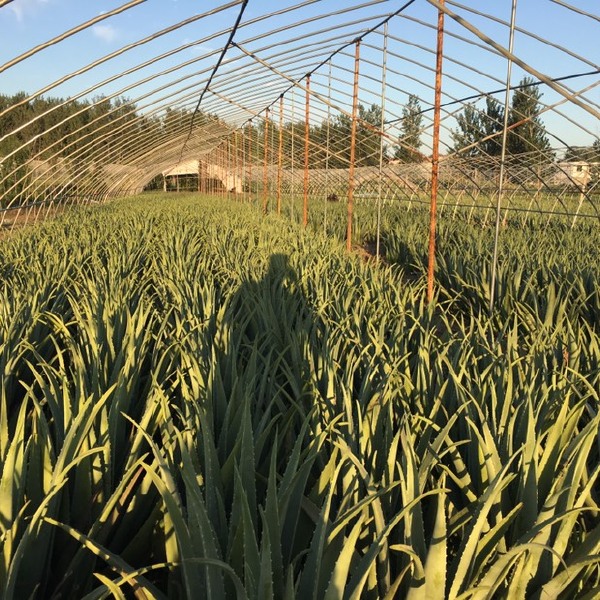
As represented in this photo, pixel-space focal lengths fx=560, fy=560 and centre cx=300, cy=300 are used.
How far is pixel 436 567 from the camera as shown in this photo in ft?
2.66

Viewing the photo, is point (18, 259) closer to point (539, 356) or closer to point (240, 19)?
point (240, 19)

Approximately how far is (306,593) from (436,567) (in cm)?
19

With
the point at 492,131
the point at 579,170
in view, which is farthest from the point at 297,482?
the point at 492,131

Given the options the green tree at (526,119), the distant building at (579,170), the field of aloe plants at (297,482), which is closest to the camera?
the field of aloe plants at (297,482)

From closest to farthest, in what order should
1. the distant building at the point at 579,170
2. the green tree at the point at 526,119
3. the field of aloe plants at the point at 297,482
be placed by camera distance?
the field of aloe plants at the point at 297,482
the green tree at the point at 526,119
the distant building at the point at 579,170

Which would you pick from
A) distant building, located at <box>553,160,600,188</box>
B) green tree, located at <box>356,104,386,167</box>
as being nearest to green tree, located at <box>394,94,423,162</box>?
green tree, located at <box>356,104,386,167</box>

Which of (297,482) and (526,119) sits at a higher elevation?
(526,119)

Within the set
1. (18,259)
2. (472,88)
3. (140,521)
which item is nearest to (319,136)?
(472,88)

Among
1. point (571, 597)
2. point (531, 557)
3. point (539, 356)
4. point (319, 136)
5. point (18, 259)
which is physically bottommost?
point (571, 597)

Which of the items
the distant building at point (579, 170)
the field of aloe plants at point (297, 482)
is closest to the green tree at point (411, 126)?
the distant building at point (579, 170)

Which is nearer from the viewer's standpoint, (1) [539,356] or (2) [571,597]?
(2) [571,597]

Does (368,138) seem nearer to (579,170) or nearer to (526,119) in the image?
(579,170)

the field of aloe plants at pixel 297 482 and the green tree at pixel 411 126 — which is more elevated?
the green tree at pixel 411 126

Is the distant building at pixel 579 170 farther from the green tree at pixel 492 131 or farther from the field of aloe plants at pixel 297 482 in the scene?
the field of aloe plants at pixel 297 482
